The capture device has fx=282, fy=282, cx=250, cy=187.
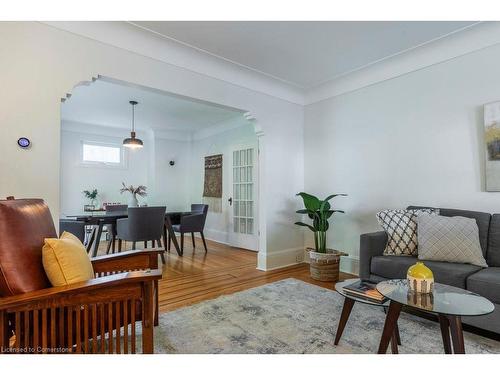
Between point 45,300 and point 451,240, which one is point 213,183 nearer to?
point 451,240

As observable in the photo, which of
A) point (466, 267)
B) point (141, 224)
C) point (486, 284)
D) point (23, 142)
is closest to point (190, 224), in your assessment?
point (141, 224)

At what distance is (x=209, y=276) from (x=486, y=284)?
2.60 meters

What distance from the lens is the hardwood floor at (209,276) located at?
9.09ft

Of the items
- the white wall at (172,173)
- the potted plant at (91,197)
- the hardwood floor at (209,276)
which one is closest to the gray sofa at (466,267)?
the hardwood floor at (209,276)

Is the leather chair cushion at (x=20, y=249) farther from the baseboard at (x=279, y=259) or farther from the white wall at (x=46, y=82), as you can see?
the baseboard at (x=279, y=259)

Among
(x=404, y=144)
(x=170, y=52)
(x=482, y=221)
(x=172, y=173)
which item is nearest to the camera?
(x=482, y=221)

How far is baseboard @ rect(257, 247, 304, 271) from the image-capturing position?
3.74 m

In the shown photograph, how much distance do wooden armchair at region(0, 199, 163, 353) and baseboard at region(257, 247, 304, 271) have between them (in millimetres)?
2357

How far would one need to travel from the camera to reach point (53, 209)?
2.22 meters

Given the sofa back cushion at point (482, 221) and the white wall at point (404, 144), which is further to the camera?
the white wall at point (404, 144)

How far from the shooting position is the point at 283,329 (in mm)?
2047

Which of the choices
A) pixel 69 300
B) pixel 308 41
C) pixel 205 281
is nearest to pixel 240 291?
pixel 205 281

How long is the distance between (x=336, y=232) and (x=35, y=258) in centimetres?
326

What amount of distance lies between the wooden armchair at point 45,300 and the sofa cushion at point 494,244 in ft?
8.37
